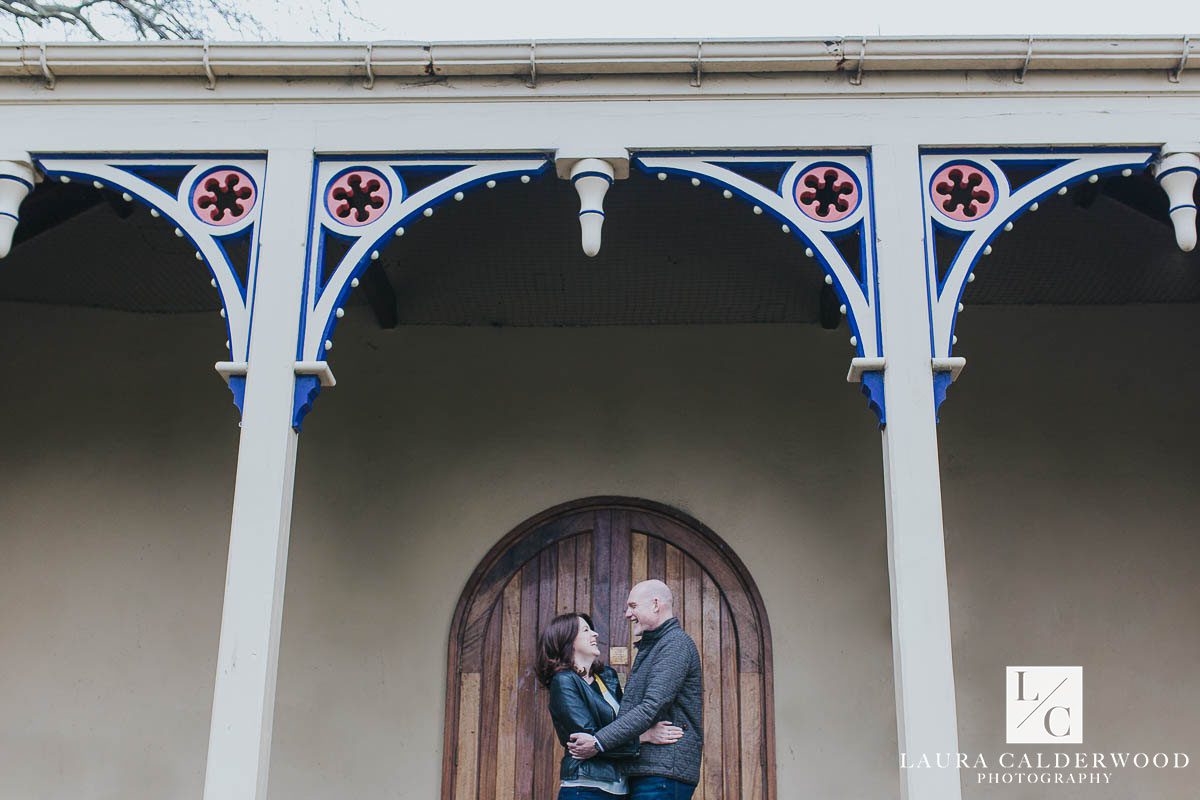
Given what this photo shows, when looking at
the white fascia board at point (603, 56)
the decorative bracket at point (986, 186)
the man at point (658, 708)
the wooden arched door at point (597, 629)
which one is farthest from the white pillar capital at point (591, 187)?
the wooden arched door at point (597, 629)

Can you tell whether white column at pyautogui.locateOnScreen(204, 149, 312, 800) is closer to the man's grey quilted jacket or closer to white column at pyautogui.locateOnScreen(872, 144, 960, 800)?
the man's grey quilted jacket

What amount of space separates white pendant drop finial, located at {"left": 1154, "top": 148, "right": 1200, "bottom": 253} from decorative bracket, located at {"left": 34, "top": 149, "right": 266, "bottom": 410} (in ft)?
11.4

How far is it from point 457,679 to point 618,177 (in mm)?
2761

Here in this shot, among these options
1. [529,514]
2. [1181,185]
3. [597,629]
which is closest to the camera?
[1181,185]

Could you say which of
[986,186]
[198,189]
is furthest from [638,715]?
[198,189]

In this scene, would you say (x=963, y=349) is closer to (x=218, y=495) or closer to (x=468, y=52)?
(x=468, y=52)

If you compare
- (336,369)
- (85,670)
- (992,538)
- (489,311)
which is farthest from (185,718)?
(992,538)

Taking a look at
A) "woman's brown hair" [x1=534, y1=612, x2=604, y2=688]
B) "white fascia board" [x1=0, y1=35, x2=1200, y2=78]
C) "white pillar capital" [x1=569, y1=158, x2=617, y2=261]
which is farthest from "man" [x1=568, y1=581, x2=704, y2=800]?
"white fascia board" [x1=0, y1=35, x2=1200, y2=78]

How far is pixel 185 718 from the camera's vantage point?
630cm

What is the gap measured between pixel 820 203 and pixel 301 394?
6.99ft

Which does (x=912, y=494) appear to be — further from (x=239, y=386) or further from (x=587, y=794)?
(x=239, y=386)

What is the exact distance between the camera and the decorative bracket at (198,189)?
4.76m

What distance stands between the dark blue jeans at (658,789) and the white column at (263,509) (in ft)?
4.26

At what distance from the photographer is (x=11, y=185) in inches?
191
